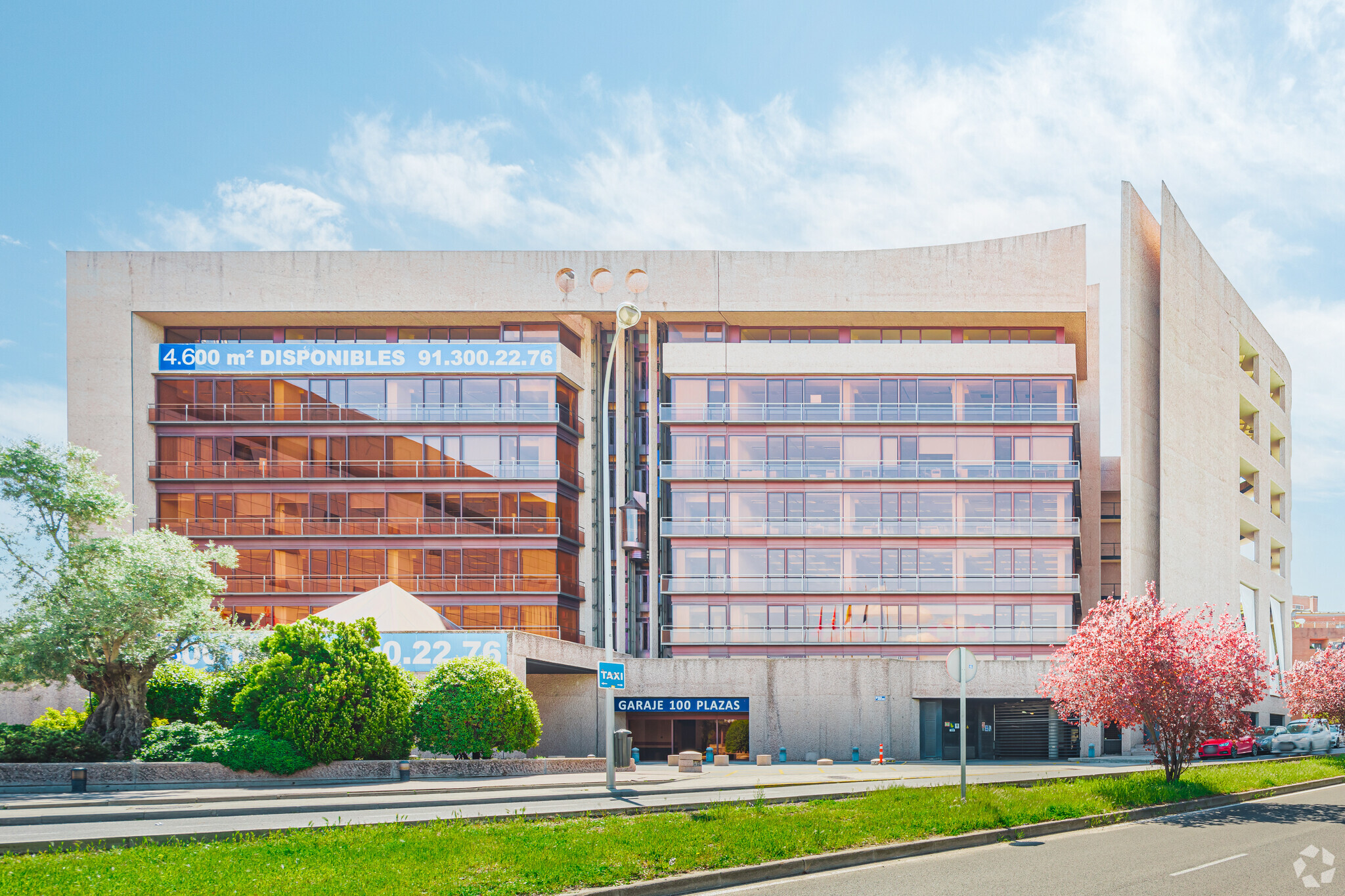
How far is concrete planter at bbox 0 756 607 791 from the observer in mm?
25734

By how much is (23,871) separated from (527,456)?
42.2 metres

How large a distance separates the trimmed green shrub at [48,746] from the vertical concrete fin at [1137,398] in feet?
138

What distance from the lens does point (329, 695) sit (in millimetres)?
27750

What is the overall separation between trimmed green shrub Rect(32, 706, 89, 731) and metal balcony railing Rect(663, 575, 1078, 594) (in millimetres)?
28493

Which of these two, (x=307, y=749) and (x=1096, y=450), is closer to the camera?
(x=307, y=749)

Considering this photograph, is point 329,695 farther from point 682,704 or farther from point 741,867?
point 682,704

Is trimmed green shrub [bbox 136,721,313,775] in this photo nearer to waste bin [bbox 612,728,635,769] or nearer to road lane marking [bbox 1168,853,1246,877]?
waste bin [bbox 612,728,635,769]

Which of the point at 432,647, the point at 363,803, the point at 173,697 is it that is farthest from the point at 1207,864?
the point at 432,647

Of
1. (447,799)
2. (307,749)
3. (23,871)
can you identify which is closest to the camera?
(23,871)

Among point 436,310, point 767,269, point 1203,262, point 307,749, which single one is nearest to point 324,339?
point 436,310

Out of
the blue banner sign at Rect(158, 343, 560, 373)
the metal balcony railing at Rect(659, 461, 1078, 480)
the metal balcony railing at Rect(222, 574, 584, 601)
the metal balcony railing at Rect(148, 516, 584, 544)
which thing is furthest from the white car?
the blue banner sign at Rect(158, 343, 560, 373)

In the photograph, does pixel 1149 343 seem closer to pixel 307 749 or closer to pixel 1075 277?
pixel 1075 277

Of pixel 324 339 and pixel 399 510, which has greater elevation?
pixel 324 339

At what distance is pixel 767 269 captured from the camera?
55.2 meters
